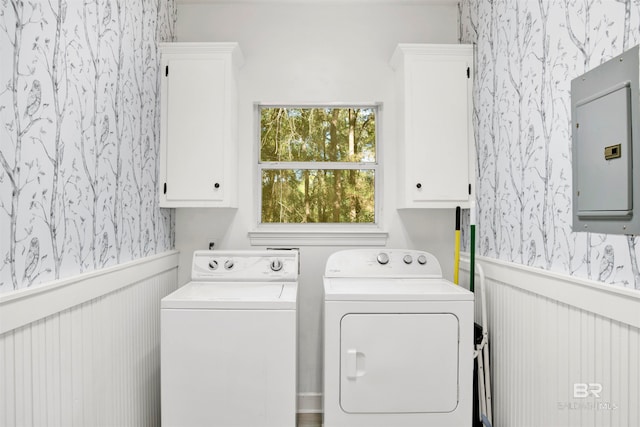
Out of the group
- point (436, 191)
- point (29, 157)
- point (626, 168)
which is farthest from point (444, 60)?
point (29, 157)

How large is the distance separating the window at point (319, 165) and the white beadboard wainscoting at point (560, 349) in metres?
0.98

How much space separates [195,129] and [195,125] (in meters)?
0.02

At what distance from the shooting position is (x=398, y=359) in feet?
6.16

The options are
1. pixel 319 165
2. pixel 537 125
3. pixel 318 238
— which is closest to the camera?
pixel 537 125

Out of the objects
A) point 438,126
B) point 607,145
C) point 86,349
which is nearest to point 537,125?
point 607,145

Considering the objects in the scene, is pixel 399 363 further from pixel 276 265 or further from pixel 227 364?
pixel 276 265

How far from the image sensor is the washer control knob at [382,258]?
2.47 metres

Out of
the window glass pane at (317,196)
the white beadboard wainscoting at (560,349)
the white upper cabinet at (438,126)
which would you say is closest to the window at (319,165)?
the window glass pane at (317,196)

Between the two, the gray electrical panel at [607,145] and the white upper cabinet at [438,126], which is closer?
the gray electrical panel at [607,145]

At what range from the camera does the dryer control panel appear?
2467mm

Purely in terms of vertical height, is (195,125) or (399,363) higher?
(195,125)

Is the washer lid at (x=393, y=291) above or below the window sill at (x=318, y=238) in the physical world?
below

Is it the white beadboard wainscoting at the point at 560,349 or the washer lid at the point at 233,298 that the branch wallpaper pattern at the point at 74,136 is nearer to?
the washer lid at the point at 233,298

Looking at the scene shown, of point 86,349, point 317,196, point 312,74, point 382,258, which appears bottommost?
point 86,349
